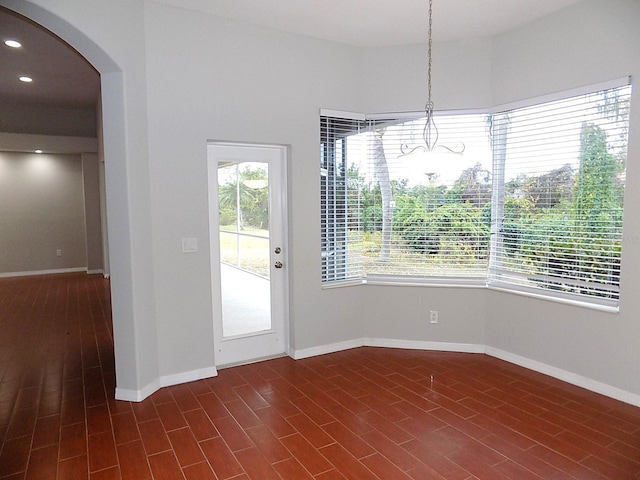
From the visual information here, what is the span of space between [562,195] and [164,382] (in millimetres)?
3764

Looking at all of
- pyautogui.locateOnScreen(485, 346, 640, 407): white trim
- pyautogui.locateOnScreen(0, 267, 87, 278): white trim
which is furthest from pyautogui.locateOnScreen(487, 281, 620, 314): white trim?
pyautogui.locateOnScreen(0, 267, 87, 278): white trim

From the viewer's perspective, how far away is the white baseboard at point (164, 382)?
Result: 128 inches

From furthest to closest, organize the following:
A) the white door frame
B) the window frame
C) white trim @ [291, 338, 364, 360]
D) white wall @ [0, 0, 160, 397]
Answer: white trim @ [291, 338, 364, 360]
the white door frame
the window frame
white wall @ [0, 0, 160, 397]

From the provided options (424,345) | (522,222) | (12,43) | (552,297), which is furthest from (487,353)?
(12,43)

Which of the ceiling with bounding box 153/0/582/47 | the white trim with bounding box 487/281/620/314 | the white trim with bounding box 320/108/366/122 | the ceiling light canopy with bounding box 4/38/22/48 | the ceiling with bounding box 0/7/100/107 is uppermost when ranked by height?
the ceiling with bounding box 0/7/100/107

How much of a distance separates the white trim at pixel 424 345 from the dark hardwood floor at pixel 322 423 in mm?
104

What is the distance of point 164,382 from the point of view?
3508 mm

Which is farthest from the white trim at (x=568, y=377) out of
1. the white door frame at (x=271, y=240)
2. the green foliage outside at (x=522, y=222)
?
the white door frame at (x=271, y=240)

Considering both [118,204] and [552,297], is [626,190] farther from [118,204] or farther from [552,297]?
[118,204]

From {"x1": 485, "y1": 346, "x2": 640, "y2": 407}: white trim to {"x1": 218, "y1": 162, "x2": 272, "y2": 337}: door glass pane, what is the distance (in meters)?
2.32

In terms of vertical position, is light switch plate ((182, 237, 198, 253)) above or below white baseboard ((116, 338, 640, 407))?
above

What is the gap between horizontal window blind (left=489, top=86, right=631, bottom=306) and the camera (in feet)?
10.7

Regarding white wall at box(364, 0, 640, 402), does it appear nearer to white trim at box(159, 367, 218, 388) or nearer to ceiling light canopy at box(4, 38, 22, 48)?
white trim at box(159, 367, 218, 388)

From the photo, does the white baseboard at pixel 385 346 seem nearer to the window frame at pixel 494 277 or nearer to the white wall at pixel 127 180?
the window frame at pixel 494 277
